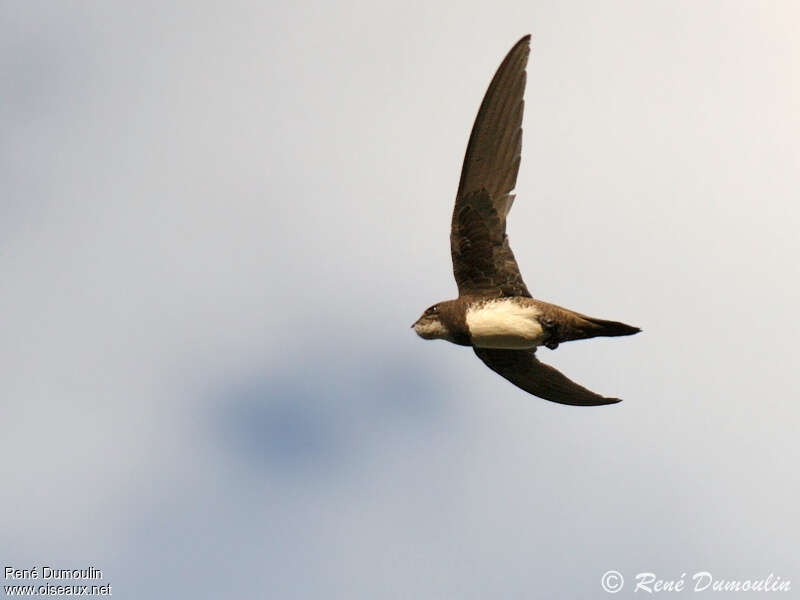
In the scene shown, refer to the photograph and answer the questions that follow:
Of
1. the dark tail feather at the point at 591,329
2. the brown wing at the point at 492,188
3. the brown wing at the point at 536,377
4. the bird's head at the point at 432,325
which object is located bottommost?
the brown wing at the point at 536,377

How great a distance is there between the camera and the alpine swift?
519 inches

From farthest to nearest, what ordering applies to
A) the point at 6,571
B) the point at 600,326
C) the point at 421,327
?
the point at 6,571
the point at 421,327
the point at 600,326

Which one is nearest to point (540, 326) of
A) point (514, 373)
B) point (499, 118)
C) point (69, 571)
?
point (514, 373)

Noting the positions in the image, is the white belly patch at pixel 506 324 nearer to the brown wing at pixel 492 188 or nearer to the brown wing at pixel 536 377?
the brown wing at pixel 492 188

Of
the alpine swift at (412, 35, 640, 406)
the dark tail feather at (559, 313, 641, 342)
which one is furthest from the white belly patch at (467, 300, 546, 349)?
the dark tail feather at (559, 313, 641, 342)

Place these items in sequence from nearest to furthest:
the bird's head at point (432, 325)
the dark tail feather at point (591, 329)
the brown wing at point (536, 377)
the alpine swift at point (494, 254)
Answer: the dark tail feather at point (591, 329) < the alpine swift at point (494, 254) < the bird's head at point (432, 325) < the brown wing at point (536, 377)

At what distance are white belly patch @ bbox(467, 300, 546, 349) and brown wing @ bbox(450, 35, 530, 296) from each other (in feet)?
0.73

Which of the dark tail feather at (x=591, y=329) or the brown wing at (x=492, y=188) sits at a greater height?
the brown wing at (x=492, y=188)

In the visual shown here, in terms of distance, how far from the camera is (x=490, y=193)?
13.4 meters

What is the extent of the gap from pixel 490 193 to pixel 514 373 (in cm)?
243

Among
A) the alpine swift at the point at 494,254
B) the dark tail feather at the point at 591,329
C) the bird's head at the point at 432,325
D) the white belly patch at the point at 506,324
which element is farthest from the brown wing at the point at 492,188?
the dark tail feather at the point at 591,329

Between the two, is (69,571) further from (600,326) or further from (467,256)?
(600,326)

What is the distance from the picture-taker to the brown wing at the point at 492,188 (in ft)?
43.3

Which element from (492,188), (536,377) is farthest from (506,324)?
(492,188)
